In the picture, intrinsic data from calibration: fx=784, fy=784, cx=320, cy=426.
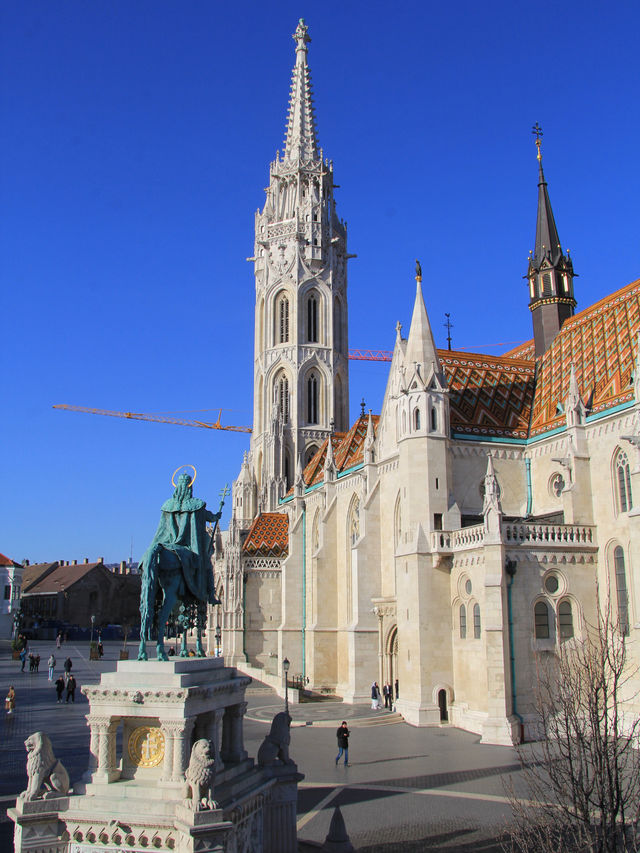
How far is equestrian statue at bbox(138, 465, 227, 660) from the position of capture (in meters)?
13.0

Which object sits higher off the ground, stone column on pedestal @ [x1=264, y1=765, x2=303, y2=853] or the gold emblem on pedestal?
the gold emblem on pedestal

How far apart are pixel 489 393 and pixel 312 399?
29.8 m

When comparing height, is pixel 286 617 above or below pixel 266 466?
below

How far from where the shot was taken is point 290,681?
4175cm

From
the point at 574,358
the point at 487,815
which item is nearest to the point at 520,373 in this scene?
the point at 574,358

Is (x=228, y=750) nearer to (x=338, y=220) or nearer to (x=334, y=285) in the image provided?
(x=334, y=285)

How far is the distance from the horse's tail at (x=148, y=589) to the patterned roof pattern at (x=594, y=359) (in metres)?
20.6

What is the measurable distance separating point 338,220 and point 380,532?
40051 millimetres

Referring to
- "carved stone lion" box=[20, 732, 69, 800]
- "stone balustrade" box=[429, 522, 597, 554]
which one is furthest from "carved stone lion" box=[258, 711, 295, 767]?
"stone balustrade" box=[429, 522, 597, 554]

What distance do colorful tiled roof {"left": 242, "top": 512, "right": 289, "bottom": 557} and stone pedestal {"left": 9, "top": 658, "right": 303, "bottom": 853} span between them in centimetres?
3874

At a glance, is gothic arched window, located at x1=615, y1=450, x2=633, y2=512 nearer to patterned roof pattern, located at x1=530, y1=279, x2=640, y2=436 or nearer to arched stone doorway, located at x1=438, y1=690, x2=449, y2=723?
patterned roof pattern, located at x1=530, y1=279, x2=640, y2=436

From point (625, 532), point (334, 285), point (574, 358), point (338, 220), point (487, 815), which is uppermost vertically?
point (338, 220)

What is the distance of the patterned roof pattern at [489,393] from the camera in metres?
34.0

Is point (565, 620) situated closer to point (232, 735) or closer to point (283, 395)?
point (232, 735)
